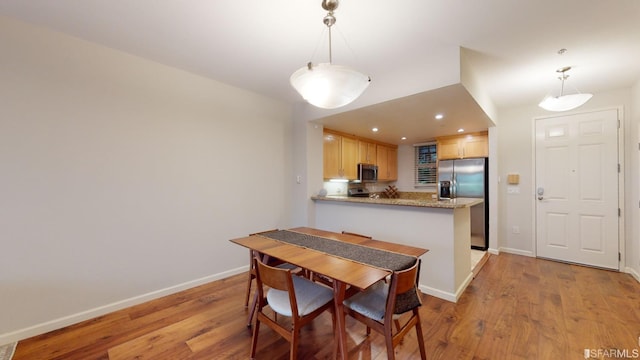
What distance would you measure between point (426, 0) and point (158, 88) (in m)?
2.68

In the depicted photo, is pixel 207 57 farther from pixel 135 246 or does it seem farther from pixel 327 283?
pixel 327 283

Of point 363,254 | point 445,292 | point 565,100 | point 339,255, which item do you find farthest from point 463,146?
point 339,255

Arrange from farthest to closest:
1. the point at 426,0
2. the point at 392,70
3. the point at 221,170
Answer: the point at 221,170, the point at 392,70, the point at 426,0

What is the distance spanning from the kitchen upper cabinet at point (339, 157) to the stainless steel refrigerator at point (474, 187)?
1.83m

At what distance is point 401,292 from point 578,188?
4062 mm

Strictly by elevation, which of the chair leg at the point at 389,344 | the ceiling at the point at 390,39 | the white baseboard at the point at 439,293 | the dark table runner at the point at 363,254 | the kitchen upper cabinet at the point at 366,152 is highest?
the ceiling at the point at 390,39

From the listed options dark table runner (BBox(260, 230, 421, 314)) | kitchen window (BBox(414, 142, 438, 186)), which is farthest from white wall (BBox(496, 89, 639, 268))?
dark table runner (BBox(260, 230, 421, 314))

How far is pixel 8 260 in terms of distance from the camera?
1940 millimetres

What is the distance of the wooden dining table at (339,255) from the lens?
146 cm

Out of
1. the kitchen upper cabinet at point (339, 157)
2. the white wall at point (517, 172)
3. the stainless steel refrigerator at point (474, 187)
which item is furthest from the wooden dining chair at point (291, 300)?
the white wall at point (517, 172)

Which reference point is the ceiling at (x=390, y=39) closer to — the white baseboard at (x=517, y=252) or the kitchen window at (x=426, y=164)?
the kitchen window at (x=426, y=164)

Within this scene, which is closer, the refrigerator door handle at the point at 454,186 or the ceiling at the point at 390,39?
the ceiling at the point at 390,39

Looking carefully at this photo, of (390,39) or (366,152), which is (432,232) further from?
(366,152)

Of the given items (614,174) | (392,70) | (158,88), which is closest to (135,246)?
(158,88)
